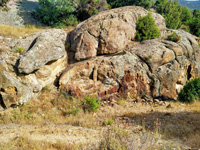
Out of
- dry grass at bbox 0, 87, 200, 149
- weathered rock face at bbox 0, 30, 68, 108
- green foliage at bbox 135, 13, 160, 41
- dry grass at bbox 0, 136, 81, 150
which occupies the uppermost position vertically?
green foliage at bbox 135, 13, 160, 41

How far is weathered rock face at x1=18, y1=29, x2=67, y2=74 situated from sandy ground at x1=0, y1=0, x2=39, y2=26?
5173 mm

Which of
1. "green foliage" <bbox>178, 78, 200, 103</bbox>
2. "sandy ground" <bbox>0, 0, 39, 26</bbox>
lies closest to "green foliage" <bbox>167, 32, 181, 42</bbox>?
"green foliage" <bbox>178, 78, 200, 103</bbox>

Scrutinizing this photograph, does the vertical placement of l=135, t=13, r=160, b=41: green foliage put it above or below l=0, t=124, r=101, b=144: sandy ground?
above

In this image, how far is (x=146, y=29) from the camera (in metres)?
11.2

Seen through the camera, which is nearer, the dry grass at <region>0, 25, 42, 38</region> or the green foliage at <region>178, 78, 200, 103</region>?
the green foliage at <region>178, 78, 200, 103</region>

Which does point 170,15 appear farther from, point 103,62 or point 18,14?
point 18,14

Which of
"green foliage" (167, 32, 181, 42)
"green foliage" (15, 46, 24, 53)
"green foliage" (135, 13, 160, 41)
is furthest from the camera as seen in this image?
"green foliage" (135, 13, 160, 41)

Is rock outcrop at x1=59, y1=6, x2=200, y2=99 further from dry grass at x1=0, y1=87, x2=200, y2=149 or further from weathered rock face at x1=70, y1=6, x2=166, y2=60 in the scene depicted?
dry grass at x1=0, y1=87, x2=200, y2=149

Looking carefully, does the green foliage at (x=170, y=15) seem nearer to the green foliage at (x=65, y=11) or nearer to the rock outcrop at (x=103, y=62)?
the green foliage at (x=65, y=11)

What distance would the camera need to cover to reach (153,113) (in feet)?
Answer: 25.3

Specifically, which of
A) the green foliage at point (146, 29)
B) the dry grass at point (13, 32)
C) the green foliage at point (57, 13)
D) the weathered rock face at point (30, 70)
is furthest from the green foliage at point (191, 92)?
the dry grass at point (13, 32)

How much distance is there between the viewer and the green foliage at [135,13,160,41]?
11.1 meters

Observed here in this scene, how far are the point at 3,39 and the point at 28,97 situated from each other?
4558mm

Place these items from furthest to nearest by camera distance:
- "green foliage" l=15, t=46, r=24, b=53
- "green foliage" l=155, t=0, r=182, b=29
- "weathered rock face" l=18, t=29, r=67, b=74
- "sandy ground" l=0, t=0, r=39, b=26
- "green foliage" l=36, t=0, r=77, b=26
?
"green foliage" l=155, t=0, r=182, b=29, "green foliage" l=36, t=0, r=77, b=26, "sandy ground" l=0, t=0, r=39, b=26, "green foliage" l=15, t=46, r=24, b=53, "weathered rock face" l=18, t=29, r=67, b=74
